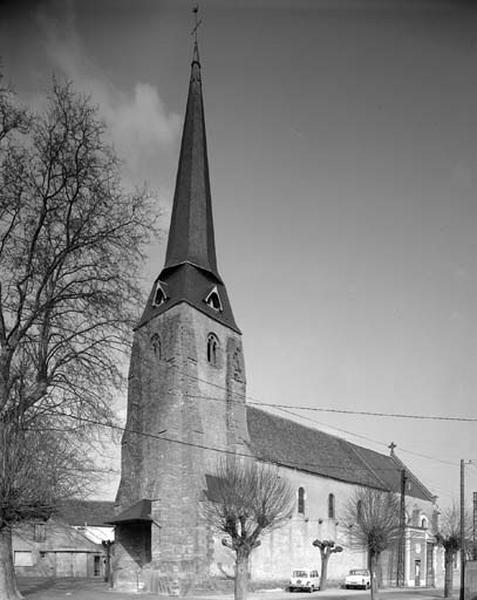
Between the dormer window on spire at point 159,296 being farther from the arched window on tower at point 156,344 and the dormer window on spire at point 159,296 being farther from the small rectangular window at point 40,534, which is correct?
the small rectangular window at point 40,534

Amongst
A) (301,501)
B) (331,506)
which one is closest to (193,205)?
(301,501)

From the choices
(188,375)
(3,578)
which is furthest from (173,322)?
(3,578)

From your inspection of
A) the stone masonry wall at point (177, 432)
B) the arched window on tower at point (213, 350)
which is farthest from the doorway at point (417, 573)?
the arched window on tower at point (213, 350)

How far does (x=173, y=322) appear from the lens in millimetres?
38938

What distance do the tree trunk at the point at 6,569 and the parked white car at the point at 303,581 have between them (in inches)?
825

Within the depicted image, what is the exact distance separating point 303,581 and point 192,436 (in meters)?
11.6

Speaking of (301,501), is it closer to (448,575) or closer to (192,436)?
(448,575)

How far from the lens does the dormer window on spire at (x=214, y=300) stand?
41031 mm

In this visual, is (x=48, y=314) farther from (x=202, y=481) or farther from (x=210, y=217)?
(x=210, y=217)

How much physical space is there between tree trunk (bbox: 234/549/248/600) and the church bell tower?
630 cm

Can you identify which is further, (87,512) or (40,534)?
(87,512)

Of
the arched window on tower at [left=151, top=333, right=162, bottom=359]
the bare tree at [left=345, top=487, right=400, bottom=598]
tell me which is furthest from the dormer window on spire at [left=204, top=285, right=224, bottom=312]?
the bare tree at [left=345, top=487, right=400, bottom=598]

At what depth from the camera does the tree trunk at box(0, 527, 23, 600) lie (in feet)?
72.6

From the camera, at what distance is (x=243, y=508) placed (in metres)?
30.1
